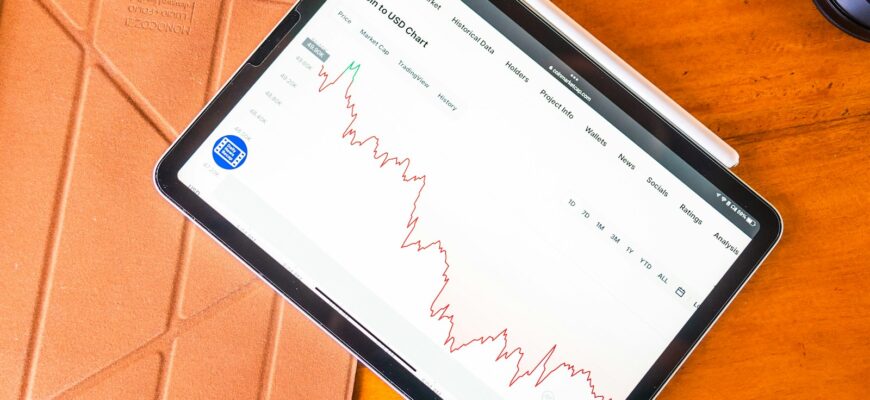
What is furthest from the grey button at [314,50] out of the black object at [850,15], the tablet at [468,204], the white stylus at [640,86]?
the black object at [850,15]

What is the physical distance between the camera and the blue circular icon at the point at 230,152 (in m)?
0.41

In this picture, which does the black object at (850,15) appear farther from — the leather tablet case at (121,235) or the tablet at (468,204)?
the leather tablet case at (121,235)

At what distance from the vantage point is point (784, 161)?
0.48 metres

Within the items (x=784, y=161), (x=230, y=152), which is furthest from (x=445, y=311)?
(x=784, y=161)

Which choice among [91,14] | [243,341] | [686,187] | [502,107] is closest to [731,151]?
[686,187]

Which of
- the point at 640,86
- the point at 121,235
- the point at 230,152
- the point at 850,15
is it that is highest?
the point at 850,15

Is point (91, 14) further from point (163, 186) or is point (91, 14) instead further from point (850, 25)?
point (850, 25)

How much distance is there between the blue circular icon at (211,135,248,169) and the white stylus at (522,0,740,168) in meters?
0.20

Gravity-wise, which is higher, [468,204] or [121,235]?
[468,204]

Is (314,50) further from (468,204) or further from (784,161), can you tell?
(784,161)

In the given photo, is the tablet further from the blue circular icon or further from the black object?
the black object

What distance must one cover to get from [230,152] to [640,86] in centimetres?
27

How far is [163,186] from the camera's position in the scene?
1.36 feet

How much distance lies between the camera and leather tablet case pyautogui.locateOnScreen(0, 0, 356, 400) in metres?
0.48
